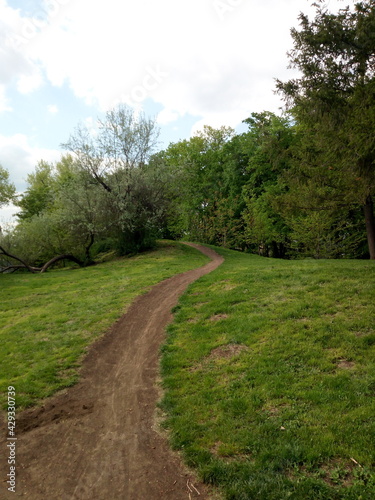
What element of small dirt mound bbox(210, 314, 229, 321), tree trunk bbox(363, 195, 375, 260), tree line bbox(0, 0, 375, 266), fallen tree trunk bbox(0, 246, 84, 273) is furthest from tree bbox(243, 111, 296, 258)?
small dirt mound bbox(210, 314, 229, 321)

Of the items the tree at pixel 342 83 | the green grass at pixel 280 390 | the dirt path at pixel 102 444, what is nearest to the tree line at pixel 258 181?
the tree at pixel 342 83

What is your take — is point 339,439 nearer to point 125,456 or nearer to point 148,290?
point 125,456

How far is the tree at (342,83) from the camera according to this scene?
8.19 metres

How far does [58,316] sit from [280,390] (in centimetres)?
878

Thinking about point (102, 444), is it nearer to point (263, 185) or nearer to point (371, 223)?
point (371, 223)

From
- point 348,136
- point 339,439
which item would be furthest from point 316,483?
point 348,136

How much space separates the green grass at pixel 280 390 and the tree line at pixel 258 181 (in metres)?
4.78

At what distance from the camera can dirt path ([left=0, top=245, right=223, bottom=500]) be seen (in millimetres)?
4195

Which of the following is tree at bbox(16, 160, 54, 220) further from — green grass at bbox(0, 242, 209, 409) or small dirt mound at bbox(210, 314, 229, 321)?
small dirt mound at bbox(210, 314, 229, 321)

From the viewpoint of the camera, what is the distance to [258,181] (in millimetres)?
33375

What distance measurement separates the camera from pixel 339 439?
4.45 m

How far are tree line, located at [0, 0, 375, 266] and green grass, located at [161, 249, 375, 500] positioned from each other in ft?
15.7

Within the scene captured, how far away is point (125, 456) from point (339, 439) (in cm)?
316

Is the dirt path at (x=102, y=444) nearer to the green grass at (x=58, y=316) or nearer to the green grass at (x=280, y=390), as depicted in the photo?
the green grass at (x=280, y=390)
